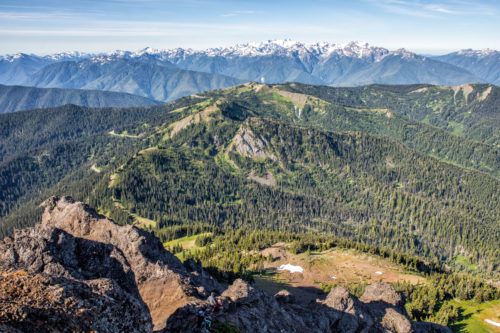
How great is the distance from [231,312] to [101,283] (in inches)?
896

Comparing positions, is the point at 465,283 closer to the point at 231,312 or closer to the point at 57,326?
the point at 231,312

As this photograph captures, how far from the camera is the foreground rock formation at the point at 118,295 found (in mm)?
18031

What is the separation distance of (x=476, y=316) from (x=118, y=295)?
13569cm

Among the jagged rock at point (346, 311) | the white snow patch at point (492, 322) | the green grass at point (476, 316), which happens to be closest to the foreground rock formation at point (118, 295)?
the jagged rock at point (346, 311)

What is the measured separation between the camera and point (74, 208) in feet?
243

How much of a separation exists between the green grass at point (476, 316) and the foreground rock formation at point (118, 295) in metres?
44.5

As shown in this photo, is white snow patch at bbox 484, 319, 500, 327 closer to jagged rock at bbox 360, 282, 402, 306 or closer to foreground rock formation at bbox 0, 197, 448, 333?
jagged rock at bbox 360, 282, 402, 306

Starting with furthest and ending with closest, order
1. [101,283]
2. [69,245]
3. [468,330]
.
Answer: [468,330] → [69,245] → [101,283]

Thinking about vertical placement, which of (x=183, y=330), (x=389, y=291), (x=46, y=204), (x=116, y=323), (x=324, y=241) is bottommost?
(x=324, y=241)

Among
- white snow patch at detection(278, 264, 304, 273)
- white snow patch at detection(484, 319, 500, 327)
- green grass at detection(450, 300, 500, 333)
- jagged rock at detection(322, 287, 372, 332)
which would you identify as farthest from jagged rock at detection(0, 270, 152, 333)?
white snow patch at detection(278, 264, 304, 273)

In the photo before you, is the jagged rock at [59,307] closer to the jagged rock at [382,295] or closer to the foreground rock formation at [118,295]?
the foreground rock formation at [118,295]

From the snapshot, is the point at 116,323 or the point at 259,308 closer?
the point at 116,323

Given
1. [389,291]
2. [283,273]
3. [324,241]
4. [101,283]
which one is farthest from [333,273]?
[101,283]

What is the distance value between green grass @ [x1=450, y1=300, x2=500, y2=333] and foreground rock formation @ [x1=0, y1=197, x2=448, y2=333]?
4453cm
